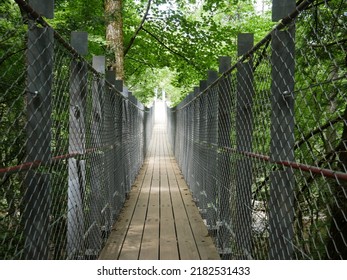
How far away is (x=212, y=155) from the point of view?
14.8 feet

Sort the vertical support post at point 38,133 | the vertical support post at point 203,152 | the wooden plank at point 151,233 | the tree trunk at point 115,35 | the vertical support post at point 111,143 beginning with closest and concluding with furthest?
1. the vertical support post at point 38,133
2. the wooden plank at point 151,233
3. the vertical support post at point 111,143
4. the vertical support post at point 203,152
5. the tree trunk at point 115,35

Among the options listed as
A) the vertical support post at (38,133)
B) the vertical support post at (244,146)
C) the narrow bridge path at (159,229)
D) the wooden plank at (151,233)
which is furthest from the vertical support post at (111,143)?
the vertical support post at (38,133)

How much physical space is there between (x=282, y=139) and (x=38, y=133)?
1.17m

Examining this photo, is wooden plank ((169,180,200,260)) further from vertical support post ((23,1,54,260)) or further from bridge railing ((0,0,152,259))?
vertical support post ((23,1,54,260))

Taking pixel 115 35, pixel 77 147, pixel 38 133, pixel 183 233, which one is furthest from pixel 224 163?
pixel 115 35

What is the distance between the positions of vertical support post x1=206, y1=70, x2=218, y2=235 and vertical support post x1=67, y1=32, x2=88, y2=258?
159cm

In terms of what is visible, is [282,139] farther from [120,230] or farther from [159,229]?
[120,230]

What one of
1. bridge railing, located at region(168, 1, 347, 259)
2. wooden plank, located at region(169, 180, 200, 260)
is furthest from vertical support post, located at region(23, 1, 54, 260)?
wooden plank, located at region(169, 180, 200, 260)

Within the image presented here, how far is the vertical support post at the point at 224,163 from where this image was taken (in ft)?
11.6

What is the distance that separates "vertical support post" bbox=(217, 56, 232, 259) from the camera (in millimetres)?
3547

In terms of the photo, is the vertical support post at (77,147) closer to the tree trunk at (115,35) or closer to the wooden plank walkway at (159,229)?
the wooden plank walkway at (159,229)

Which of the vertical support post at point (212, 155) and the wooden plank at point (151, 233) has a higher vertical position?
the vertical support post at point (212, 155)

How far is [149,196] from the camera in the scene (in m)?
7.03

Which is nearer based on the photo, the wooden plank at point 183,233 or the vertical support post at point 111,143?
the wooden plank at point 183,233
